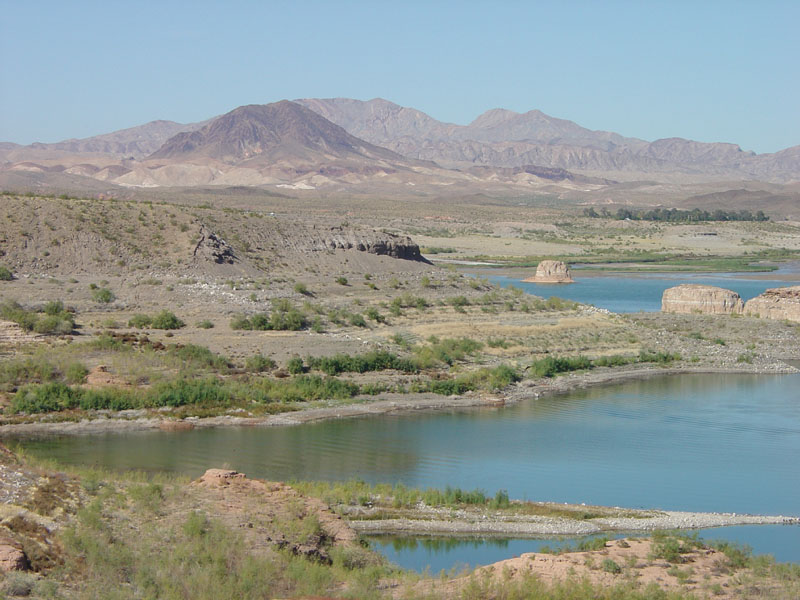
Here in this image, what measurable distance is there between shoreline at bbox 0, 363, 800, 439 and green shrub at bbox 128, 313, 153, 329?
36.5 ft

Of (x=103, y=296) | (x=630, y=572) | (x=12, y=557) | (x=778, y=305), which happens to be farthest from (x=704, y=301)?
(x=12, y=557)

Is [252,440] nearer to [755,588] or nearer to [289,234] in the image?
[755,588]

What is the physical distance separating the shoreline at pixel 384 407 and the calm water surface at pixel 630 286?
1740cm

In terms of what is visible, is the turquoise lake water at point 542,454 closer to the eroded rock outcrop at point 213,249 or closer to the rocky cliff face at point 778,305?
the rocky cliff face at point 778,305

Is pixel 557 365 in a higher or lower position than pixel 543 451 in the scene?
higher

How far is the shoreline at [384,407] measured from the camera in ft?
108

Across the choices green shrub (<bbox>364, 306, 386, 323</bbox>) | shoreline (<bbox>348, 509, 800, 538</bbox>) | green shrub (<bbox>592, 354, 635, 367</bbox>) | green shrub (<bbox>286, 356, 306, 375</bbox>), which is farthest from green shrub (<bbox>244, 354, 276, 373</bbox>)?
shoreline (<bbox>348, 509, 800, 538</bbox>)

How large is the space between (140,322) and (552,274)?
143 ft

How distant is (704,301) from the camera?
199 feet

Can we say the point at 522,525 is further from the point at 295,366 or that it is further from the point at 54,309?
the point at 54,309

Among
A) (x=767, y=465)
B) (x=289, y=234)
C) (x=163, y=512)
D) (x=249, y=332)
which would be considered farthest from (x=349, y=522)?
(x=289, y=234)

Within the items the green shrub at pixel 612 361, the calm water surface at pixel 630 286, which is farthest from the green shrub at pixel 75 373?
the calm water surface at pixel 630 286

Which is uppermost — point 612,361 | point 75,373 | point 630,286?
point 630,286

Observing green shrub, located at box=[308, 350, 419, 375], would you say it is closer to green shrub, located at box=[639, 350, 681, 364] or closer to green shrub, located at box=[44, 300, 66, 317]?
green shrub, located at box=[44, 300, 66, 317]
